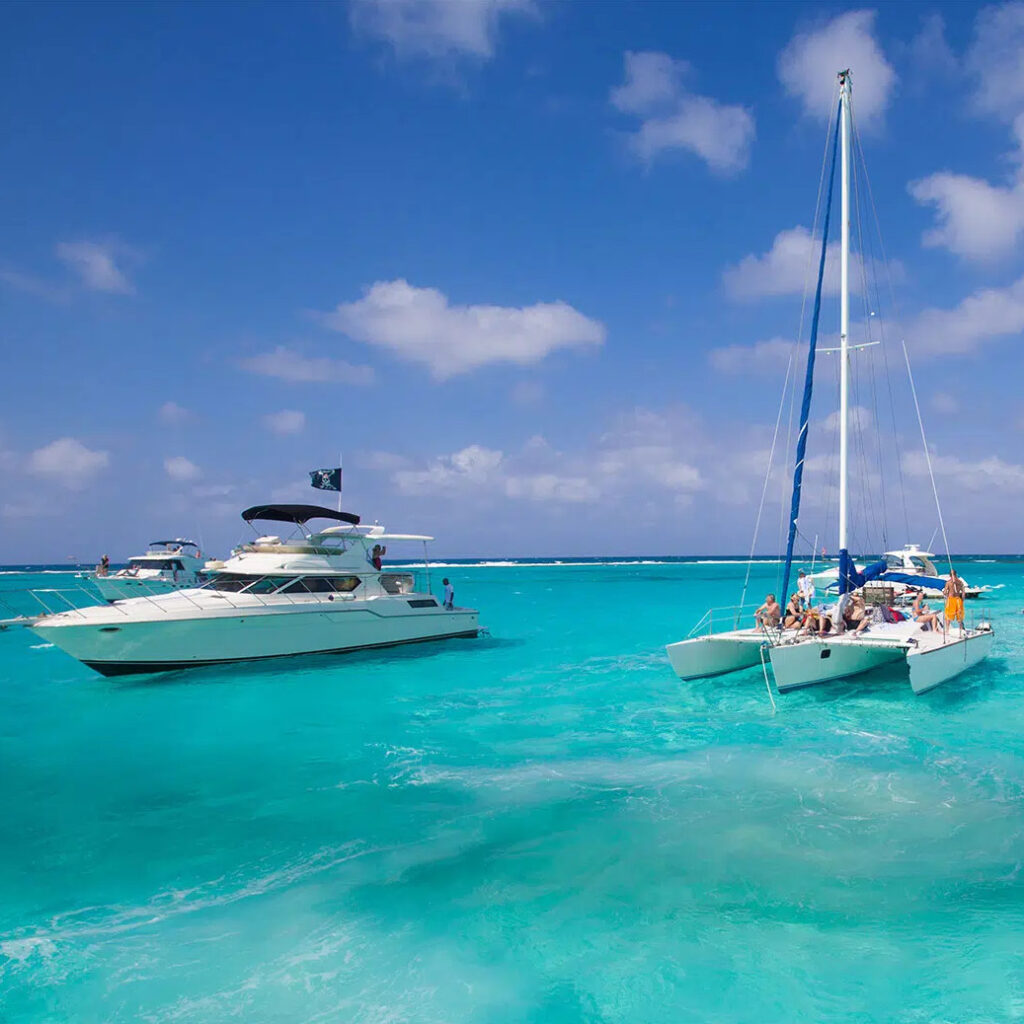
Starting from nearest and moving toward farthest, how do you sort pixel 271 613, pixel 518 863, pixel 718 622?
pixel 518 863
pixel 271 613
pixel 718 622

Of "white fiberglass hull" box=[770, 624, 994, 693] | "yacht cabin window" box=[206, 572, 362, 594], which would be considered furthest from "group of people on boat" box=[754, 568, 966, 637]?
"yacht cabin window" box=[206, 572, 362, 594]

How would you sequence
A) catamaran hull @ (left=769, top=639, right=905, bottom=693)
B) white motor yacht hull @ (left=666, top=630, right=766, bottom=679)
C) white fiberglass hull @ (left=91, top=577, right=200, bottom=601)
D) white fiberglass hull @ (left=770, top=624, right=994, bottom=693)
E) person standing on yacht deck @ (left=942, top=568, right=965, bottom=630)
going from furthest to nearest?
white fiberglass hull @ (left=91, top=577, right=200, bottom=601) < person standing on yacht deck @ (left=942, top=568, right=965, bottom=630) < white motor yacht hull @ (left=666, top=630, right=766, bottom=679) < catamaran hull @ (left=769, top=639, right=905, bottom=693) < white fiberglass hull @ (left=770, top=624, right=994, bottom=693)

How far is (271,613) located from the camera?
1847 cm

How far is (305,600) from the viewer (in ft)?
63.0

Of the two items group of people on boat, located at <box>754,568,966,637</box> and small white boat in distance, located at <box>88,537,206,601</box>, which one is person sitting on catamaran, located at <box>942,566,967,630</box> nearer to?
group of people on boat, located at <box>754,568,966,637</box>

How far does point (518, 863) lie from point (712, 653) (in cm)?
1001

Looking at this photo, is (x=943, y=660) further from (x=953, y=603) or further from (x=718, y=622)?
(x=718, y=622)

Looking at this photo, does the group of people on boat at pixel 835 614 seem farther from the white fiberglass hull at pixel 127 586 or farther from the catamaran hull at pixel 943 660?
the white fiberglass hull at pixel 127 586

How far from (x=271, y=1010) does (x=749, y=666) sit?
14129mm

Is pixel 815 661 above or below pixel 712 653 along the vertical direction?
above

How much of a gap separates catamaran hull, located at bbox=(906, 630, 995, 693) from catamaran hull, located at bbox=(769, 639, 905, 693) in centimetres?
59

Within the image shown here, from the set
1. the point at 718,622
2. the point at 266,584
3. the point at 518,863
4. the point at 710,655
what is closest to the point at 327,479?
the point at 266,584

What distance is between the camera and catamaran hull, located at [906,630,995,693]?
524 inches

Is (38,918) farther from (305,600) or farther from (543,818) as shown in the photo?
(305,600)
